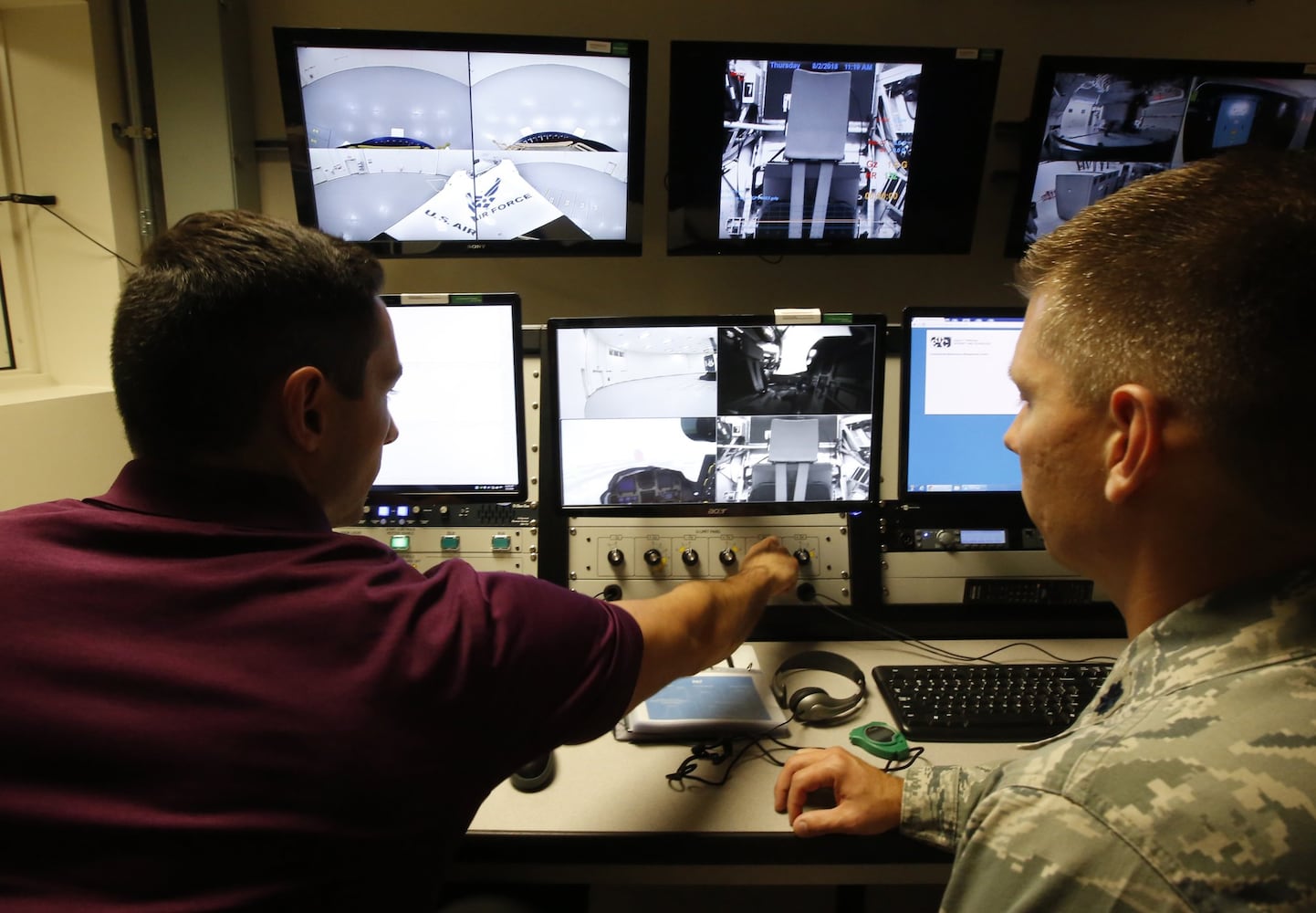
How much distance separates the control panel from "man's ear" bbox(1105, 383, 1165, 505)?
0.84 meters

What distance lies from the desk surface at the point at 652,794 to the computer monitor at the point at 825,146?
1.25 m

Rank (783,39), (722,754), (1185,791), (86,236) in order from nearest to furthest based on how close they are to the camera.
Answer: (1185,791) < (722,754) < (86,236) < (783,39)

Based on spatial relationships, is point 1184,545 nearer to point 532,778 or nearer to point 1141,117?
point 532,778

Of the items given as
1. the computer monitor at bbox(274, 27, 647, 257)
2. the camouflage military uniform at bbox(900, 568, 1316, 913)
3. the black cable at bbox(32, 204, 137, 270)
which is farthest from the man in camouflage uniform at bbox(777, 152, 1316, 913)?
the black cable at bbox(32, 204, 137, 270)

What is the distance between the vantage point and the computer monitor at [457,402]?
1.39m

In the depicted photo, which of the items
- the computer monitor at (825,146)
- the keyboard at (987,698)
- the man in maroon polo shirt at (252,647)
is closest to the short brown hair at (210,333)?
the man in maroon polo shirt at (252,647)

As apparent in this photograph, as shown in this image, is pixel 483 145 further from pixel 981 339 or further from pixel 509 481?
pixel 981 339

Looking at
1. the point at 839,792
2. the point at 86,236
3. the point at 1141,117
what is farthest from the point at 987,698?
the point at 86,236

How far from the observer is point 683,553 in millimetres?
1481

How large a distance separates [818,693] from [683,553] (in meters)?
0.38

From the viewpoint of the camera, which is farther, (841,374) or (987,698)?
(841,374)

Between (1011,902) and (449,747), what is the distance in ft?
1.60

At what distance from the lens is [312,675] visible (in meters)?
0.69

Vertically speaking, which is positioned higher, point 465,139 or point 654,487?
point 465,139
